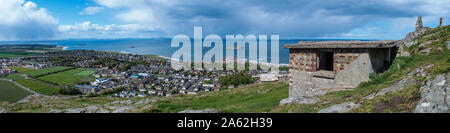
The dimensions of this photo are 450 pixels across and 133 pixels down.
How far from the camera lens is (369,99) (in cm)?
661

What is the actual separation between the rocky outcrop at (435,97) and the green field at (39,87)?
62.6 meters

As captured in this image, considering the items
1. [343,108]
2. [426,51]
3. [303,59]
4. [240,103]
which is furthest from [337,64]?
[240,103]

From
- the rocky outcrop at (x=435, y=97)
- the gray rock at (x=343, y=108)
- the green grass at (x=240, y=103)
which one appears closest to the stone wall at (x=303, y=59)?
the green grass at (x=240, y=103)

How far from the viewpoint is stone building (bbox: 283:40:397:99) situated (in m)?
10.2

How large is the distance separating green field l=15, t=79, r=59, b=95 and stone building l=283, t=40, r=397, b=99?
57503mm

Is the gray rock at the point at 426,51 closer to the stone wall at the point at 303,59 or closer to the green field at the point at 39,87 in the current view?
the stone wall at the point at 303,59

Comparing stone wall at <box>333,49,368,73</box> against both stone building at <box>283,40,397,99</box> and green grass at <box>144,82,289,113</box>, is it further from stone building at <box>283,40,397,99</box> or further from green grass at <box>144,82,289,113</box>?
green grass at <box>144,82,289,113</box>

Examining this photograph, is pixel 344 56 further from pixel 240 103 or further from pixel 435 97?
pixel 240 103

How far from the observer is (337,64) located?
1089 cm

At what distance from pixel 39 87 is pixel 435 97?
7118 centimetres

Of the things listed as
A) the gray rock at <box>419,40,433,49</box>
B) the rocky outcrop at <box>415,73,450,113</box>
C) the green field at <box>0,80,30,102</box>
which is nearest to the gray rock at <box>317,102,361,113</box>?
the rocky outcrop at <box>415,73,450,113</box>

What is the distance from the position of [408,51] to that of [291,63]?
7467mm
